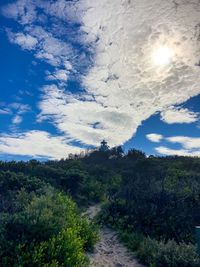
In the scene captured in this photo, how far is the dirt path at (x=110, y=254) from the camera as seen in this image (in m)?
11.6

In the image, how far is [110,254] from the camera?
1259 centimetres

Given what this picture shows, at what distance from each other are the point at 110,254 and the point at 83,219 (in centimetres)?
201

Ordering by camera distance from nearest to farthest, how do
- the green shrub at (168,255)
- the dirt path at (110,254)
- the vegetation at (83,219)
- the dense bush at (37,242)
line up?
the dense bush at (37,242) → the vegetation at (83,219) → the green shrub at (168,255) → the dirt path at (110,254)

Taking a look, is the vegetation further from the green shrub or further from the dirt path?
the dirt path

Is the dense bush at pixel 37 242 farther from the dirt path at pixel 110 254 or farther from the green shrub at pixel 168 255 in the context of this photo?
the green shrub at pixel 168 255

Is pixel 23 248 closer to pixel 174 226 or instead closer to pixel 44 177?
pixel 174 226

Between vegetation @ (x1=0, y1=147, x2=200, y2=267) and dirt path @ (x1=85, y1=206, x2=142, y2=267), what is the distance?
329mm

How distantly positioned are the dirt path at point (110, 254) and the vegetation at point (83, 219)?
13.0 inches

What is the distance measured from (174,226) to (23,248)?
24.0ft

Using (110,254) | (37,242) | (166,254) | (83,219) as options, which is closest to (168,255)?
(166,254)

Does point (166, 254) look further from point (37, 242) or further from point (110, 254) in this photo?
point (37, 242)

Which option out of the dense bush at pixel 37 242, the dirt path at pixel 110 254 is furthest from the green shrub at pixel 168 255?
the dense bush at pixel 37 242

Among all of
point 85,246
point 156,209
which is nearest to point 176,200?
point 156,209

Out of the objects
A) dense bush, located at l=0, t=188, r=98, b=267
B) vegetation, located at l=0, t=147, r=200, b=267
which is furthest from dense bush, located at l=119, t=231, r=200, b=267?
dense bush, located at l=0, t=188, r=98, b=267
